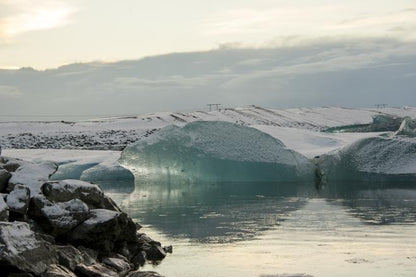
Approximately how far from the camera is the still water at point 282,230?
26.4 feet

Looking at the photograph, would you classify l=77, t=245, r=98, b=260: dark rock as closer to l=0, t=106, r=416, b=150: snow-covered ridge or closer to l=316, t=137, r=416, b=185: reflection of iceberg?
l=316, t=137, r=416, b=185: reflection of iceberg

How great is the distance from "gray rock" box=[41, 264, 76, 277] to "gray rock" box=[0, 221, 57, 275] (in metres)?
0.05

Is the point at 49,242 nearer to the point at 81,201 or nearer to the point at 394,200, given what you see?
the point at 81,201

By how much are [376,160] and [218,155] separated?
15.5 feet

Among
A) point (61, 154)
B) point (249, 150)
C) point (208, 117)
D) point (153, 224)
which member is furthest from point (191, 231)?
point (208, 117)

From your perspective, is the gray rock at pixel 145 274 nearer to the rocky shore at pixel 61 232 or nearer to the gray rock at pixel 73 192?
the rocky shore at pixel 61 232

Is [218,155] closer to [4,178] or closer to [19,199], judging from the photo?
[4,178]

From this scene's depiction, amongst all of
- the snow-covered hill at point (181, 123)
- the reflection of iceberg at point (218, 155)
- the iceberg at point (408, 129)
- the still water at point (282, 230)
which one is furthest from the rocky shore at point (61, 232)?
the iceberg at point (408, 129)

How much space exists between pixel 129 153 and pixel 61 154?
834 cm

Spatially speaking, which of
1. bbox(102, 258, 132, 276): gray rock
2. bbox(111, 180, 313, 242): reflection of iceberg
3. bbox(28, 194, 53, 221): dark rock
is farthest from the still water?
bbox(28, 194, 53, 221): dark rock

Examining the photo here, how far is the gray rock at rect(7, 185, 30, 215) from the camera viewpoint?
26.5ft

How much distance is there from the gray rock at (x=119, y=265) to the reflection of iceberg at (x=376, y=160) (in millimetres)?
13155

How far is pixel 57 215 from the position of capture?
8.26 m

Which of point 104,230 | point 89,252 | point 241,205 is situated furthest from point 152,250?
point 241,205
